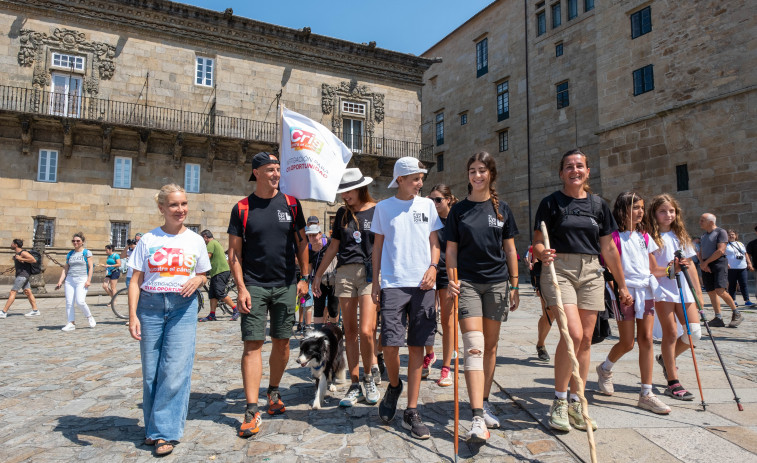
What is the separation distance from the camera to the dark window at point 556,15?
24552 mm

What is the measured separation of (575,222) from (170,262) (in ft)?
10.0

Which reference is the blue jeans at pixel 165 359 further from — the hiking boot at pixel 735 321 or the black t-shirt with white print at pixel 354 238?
the hiking boot at pixel 735 321

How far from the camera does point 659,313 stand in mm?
4137

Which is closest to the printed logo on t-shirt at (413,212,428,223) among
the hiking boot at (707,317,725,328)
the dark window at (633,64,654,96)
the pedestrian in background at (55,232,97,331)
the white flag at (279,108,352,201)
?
the white flag at (279,108,352,201)

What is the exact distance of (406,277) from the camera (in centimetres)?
349

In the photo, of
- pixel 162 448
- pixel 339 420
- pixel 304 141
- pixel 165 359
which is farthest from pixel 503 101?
pixel 162 448

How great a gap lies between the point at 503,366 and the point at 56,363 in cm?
549

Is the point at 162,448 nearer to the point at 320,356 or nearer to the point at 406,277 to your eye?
the point at 320,356

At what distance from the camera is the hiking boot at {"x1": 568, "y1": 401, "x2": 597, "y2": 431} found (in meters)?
3.26

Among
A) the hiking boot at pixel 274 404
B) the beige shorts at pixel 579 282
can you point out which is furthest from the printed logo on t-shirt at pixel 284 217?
the beige shorts at pixel 579 282

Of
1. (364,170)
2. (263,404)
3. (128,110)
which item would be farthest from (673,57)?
(128,110)

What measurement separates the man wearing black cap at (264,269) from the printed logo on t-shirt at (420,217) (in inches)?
40.4

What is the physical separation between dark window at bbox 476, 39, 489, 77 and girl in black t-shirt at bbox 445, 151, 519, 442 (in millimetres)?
27689

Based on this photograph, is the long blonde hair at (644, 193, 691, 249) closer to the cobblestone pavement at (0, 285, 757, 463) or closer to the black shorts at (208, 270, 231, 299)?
the cobblestone pavement at (0, 285, 757, 463)
